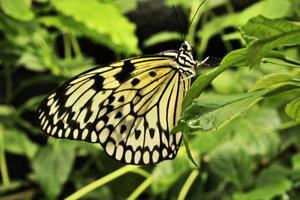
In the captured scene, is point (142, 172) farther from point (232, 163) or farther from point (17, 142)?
point (17, 142)

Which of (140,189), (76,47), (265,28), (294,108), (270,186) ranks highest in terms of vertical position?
(76,47)

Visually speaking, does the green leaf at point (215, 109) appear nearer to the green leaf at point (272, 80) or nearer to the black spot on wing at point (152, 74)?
the green leaf at point (272, 80)

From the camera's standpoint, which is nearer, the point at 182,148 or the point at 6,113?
the point at 182,148

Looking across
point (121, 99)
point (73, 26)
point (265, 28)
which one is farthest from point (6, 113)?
point (265, 28)

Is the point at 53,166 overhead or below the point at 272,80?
below

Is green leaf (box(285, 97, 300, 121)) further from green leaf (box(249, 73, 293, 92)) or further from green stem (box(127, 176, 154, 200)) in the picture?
green stem (box(127, 176, 154, 200))

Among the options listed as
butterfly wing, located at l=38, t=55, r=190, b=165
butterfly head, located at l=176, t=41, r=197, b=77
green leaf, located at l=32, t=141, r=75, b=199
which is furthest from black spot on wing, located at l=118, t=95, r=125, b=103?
green leaf, located at l=32, t=141, r=75, b=199
